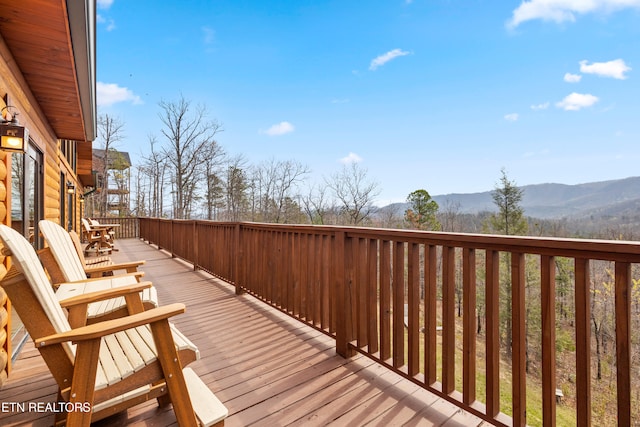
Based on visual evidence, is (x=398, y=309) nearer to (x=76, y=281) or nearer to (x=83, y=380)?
(x=83, y=380)

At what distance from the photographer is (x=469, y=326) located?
165 centimetres

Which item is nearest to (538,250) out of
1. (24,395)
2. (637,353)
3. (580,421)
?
(580,421)

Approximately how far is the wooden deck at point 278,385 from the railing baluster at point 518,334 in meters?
0.33

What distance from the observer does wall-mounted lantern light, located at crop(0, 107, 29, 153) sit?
206 centimetres

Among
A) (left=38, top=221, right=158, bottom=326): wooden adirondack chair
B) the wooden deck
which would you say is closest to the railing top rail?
the wooden deck

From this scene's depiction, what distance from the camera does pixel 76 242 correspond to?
3.27 metres

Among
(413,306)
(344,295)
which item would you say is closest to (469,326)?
(413,306)

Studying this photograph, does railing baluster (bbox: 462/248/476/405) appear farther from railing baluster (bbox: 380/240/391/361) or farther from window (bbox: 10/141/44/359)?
window (bbox: 10/141/44/359)

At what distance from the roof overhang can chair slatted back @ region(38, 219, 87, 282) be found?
133 centimetres

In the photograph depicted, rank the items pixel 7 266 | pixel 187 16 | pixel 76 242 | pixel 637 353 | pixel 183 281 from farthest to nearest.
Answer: pixel 637 353 < pixel 187 16 < pixel 183 281 < pixel 76 242 < pixel 7 266

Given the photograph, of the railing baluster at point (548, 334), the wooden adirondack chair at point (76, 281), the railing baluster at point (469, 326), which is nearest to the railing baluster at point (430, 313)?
the railing baluster at point (469, 326)

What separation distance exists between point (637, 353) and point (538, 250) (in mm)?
22753

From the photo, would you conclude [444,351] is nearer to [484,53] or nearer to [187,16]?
[187,16]

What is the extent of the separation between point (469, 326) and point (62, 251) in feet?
9.74
